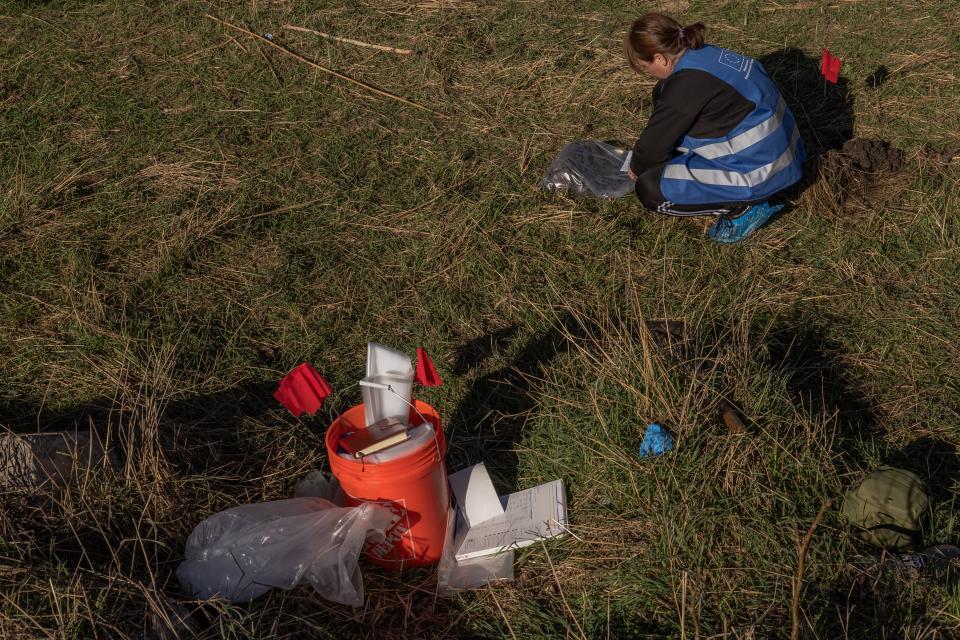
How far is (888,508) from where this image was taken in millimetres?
2385

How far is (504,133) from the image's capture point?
5008 millimetres

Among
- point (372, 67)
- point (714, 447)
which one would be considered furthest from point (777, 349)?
point (372, 67)

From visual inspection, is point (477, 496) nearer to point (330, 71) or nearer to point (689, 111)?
point (689, 111)

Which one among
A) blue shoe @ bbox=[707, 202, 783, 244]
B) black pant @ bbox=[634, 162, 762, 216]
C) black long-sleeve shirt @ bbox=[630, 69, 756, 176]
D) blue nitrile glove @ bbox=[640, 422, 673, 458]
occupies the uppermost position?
black long-sleeve shirt @ bbox=[630, 69, 756, 176]

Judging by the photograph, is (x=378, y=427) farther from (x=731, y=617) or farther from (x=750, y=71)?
(x=750, y=71)

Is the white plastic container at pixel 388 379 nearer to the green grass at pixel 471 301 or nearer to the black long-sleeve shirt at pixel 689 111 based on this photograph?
the green grass at pixel 471 301

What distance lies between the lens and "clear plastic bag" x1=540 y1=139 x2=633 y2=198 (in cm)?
438

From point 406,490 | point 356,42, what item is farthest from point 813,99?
point 406,490

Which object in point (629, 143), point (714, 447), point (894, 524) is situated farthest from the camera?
point (629, 143)

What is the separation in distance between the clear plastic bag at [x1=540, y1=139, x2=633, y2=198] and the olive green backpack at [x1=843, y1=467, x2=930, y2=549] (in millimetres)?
2312

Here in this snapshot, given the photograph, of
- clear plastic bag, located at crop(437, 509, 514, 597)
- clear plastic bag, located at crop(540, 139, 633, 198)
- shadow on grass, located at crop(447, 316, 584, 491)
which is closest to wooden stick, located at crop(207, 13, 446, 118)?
clear plastic bag, located at crop(540, 139, 633, 198)

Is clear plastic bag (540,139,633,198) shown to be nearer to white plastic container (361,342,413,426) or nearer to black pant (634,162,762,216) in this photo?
black pant (634,162,762,216)

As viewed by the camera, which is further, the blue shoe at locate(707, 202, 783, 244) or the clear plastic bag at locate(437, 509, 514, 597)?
the blue shoe at locate(707, 202, 783, 244)

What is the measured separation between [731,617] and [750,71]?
271 centimetres
